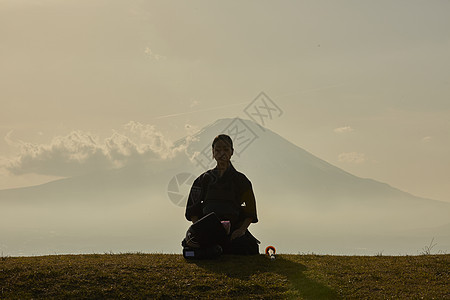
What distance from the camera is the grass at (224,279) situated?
29.3 feet

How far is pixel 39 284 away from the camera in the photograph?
920cm

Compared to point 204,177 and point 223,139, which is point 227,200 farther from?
point 223,139

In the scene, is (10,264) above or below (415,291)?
above

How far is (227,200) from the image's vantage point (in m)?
11.8

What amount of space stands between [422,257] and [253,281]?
5.18m

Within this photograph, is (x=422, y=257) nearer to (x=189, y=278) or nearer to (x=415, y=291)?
(x=415, y=291)

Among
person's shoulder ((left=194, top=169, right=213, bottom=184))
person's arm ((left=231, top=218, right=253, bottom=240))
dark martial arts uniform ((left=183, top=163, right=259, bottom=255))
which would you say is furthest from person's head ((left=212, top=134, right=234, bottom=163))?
person's arm ((left=231, top=218, right=253, bottom=240))

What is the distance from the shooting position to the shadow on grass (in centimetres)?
911

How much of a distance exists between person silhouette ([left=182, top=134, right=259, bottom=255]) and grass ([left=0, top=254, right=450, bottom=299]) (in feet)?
1.36

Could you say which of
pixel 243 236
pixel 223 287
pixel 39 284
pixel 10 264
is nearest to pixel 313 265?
pixel 243 236

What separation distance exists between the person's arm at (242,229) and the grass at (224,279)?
506mm

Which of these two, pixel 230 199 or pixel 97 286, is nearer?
A: pixel 97 286

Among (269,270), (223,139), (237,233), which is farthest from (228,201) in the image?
(269,270)

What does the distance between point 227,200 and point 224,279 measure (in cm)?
257
